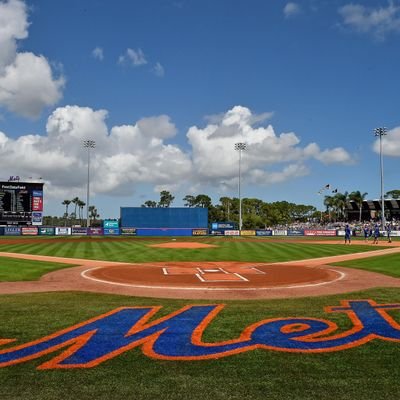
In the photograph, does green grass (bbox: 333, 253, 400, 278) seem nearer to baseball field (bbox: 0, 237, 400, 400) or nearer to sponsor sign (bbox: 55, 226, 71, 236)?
baseball field (bbox: 0, 237, 400, 400)

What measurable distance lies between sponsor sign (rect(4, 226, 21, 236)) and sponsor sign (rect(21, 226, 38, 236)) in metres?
0.69

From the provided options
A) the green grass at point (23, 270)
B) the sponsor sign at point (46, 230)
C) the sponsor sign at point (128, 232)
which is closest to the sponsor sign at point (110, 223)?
the sponsor sign at point (128, 232)

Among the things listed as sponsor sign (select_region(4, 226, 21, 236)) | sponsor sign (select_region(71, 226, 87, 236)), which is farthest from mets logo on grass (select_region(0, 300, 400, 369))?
sponsor sign (select_region(71, 226, 87, 236))

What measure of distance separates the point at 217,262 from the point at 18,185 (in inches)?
1725

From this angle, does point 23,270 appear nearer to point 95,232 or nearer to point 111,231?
point 95,232

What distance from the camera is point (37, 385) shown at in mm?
5777

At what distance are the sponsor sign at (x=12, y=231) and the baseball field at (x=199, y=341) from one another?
52.8m

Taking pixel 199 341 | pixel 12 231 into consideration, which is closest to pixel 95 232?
pixel 12 231

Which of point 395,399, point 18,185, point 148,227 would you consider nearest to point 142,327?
point 395,399

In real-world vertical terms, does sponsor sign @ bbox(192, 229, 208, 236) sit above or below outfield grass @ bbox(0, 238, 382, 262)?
above

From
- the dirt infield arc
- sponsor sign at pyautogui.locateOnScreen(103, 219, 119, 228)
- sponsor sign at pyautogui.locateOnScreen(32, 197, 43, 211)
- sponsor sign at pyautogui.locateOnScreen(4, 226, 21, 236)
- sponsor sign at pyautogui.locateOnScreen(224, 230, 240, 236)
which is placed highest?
sponsor sign at pyautogui.locateOnScreen(32, 197, 43, 211)

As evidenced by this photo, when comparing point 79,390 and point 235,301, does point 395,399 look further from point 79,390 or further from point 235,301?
point 235,301

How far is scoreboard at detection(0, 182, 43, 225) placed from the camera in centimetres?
5781

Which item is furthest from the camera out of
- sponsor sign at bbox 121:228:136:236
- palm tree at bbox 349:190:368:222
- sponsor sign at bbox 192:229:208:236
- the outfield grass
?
palm tree at bbox 349:190:368:222
